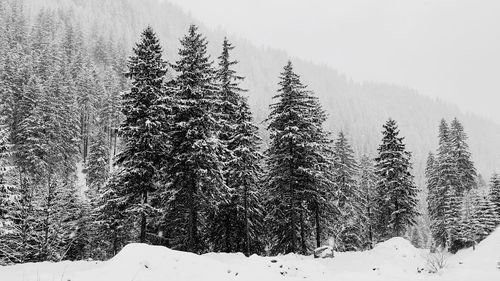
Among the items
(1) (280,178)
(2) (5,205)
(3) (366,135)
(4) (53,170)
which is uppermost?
(3) (366,135)

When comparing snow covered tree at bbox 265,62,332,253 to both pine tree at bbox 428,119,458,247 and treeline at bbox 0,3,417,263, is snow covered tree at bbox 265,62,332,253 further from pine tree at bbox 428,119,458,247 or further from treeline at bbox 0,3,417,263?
pine tree at bbox 428,119,458,247

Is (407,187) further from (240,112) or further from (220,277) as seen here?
(220,277)

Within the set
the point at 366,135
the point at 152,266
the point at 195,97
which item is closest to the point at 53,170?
the point at 195,97

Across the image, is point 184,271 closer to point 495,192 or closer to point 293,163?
point 293,163

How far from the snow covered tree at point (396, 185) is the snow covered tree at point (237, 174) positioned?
50.2 feet

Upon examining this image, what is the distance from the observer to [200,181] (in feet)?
79.7

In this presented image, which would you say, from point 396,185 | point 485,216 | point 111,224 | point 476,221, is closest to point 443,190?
point 485,216

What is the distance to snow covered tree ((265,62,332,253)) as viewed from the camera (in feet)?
95.0

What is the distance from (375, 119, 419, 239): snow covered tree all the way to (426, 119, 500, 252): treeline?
6.56 meters

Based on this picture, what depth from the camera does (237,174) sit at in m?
27.9

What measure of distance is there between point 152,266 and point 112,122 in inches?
2299

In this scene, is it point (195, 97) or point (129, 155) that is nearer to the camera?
point (129, 155)

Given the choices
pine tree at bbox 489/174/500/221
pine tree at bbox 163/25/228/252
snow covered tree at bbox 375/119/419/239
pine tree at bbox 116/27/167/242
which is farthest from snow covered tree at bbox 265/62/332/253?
pine tree at bbox 489/174/500/221

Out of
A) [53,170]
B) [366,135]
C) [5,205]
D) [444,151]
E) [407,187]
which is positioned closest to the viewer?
[5,205]
